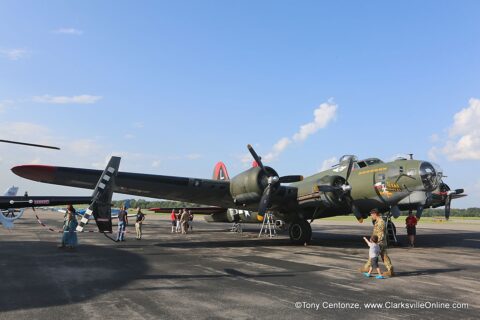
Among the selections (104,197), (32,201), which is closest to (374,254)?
(104,197)

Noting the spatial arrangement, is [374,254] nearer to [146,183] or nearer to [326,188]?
[326,188]

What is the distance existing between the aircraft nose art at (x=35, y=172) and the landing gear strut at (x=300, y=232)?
11.8 meters

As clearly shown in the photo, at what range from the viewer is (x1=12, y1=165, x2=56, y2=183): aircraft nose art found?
50.9 feet

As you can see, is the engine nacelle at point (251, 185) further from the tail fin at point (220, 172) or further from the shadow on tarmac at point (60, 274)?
the tail fin at point (220, 172)

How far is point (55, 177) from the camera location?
53.7 ft

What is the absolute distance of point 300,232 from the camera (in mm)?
19359

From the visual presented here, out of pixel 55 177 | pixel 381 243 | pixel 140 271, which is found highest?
pixel 55 177

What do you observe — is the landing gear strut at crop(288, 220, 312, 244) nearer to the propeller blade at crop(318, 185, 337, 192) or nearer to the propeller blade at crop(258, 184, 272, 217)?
the propeller blade at crop(318, 185, 337, 192)

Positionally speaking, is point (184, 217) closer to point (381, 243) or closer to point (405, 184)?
point (405, 184)

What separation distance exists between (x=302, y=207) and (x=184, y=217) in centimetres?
1109

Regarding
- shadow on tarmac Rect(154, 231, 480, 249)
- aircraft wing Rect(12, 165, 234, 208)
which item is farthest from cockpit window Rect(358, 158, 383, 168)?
aircraft wing Rect(12, 165, 234, 208)

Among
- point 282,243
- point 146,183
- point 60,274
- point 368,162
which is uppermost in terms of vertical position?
point 368,162

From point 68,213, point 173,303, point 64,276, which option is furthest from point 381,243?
point 68,213

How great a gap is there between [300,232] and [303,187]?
2.51m
